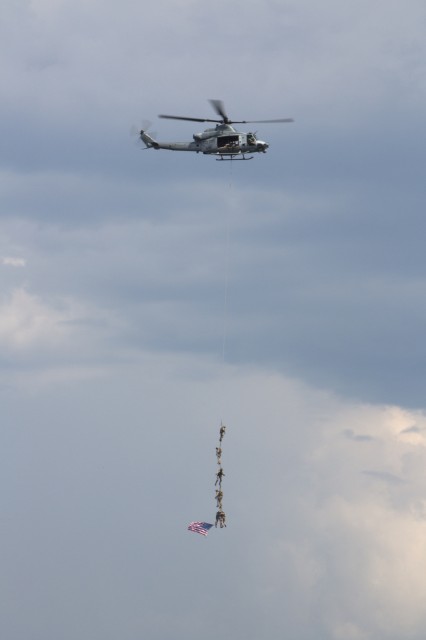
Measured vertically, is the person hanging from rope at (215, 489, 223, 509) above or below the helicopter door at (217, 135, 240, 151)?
below

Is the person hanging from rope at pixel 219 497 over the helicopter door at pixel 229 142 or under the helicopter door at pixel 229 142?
under

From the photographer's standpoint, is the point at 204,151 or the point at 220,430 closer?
the point at 220,430

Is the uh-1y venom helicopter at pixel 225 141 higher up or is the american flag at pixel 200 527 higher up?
the uh-1y venom helicopter at pixel 225 141

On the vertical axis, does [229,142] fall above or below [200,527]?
above

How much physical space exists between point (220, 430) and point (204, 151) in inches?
1333

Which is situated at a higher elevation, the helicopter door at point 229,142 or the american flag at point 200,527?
the helicopter door at point 229,142

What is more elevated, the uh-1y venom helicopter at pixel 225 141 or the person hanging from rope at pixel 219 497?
the uh-1y venom helicopter at pixel 225 141

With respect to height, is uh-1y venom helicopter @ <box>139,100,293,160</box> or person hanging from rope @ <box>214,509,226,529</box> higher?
uh-1y venom helicopter @ <box>139,100,293,160</box>

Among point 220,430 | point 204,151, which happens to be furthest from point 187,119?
point 220,430

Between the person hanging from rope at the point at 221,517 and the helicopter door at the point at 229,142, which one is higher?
the helicopter door at the point at 229,142

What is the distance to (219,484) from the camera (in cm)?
15938

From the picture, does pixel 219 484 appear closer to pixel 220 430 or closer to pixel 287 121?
pixel 220 430

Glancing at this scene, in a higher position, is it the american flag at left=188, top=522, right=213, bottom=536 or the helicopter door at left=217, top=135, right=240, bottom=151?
the helicopter door at left=217, top=135, right=240, bottom=151

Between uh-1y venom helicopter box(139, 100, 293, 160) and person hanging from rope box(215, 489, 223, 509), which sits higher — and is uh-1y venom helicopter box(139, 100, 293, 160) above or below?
above
